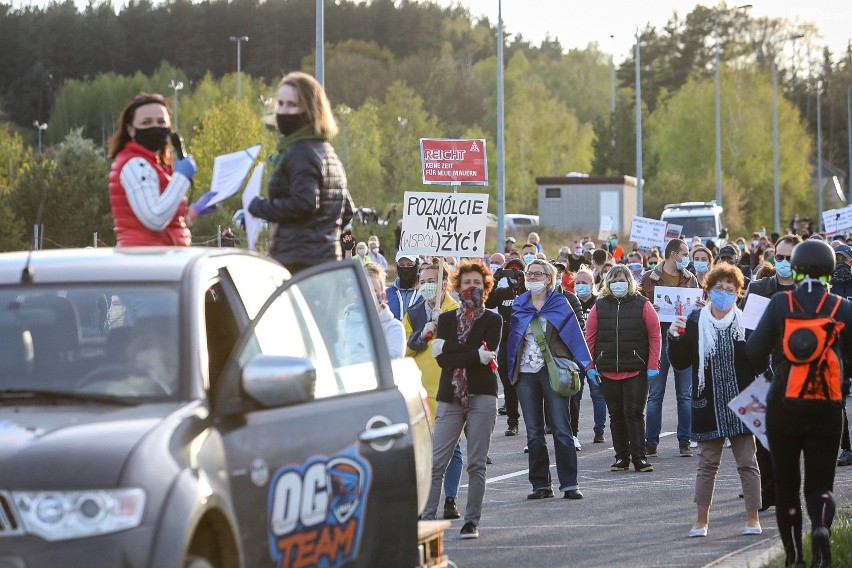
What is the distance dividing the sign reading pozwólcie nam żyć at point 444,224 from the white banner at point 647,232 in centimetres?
1453

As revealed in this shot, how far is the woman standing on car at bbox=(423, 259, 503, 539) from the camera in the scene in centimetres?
1206

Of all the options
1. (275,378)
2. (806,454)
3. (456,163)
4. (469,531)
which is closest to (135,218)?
(275,378)

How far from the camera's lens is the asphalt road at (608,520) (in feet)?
34.9

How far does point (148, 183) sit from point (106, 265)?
4.04 feet

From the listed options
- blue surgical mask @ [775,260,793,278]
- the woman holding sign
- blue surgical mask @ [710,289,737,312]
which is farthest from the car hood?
blue surgical mask @ [775,260,793,278]

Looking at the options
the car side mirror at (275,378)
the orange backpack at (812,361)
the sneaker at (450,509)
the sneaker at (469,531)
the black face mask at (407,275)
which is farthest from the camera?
the black face mask at (407,275)

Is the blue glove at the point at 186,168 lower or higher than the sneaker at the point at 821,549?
higher

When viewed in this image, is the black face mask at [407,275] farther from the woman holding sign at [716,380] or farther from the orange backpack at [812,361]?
the orange backpack at [812,361]

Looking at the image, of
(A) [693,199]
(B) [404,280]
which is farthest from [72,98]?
(B) [404,280]

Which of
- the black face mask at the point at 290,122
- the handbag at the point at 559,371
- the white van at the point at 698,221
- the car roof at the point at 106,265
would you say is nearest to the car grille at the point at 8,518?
the car roof at the point at 106,265

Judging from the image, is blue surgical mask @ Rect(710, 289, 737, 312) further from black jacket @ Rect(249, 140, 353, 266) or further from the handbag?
black jacket @ Rect(249, 140, 353, 266)

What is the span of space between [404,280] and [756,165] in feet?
279

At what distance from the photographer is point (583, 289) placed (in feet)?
63.0

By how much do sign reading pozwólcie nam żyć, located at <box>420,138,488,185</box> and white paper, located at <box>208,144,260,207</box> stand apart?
15118 millimetres
